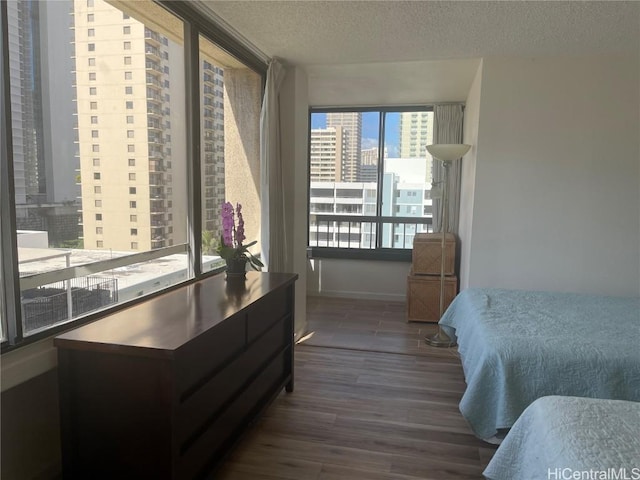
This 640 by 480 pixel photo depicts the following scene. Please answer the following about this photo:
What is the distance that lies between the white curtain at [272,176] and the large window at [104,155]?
0.45 meters

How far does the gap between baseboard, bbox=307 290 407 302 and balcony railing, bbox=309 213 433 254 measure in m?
0.56

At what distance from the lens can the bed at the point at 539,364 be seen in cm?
208

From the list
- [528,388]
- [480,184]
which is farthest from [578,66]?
[528,388]

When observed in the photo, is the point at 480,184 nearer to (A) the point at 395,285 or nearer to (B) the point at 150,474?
(A) the point at 395,285

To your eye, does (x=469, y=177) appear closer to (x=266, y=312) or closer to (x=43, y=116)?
(x=266, y=312)

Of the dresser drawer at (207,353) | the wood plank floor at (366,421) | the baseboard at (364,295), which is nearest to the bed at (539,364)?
the wood plank floor at (366,421)

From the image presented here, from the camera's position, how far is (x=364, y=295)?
5605mm

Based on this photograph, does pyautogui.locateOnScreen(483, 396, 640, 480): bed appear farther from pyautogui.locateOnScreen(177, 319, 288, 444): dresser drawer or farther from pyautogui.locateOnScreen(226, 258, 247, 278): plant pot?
pyautogui.locateOnScreen(226, 258, 247, 278): plant pot

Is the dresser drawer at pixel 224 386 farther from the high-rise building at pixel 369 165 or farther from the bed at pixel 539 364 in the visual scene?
the high-rise building at pixel 369 165

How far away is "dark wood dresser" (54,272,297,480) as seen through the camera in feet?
5.20

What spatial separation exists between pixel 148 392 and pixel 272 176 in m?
2.37

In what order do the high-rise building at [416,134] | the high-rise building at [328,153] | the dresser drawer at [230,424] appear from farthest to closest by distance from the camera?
the high-rise building at [328,153]
the high-rise building at [416,134]
the dresser drawer at [230,424]

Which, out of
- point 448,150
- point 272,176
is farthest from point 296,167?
point 448,150

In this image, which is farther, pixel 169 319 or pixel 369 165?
pixel 369 165
